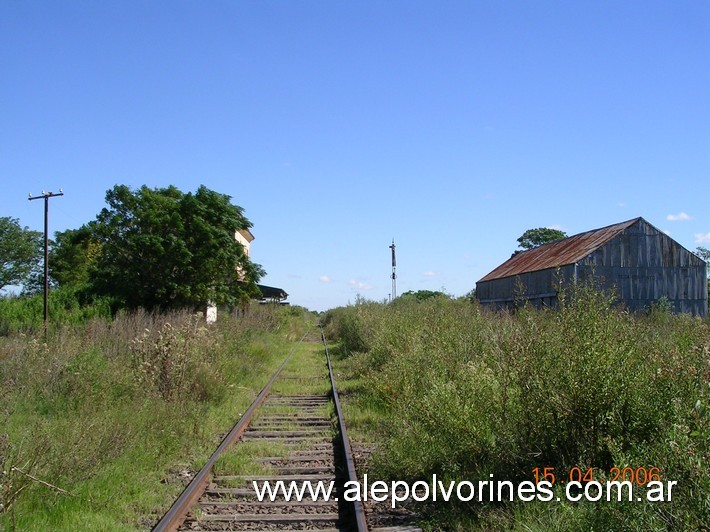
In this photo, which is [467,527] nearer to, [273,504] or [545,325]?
[273,504]

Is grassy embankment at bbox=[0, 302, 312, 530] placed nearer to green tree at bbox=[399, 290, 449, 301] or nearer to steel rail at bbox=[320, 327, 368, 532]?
steel rail at bbox=[320, 327, 368, 532]

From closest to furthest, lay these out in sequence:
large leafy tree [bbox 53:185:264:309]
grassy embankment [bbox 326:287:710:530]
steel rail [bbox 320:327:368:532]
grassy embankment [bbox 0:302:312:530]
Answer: grassy embankment [bbox 326:287:710:530] → steel rail [bbox 320:327:368:532] → grassy embankment [bbox 0:302:312:530] → large leafy tree [bbox 53:185:264:309]

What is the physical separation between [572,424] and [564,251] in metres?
30.8

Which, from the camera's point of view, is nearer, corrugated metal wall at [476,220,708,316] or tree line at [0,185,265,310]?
tree line at [0,185,265,310]

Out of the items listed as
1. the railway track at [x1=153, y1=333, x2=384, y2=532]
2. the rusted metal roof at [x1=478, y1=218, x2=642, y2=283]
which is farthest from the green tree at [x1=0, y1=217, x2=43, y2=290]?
the railway track at [x1=153, y1=333, x2=384, y2=532]

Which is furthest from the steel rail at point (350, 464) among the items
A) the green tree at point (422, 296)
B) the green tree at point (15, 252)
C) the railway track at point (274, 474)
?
the green tree at point (15, 252)

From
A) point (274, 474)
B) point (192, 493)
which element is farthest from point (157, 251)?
point (192, 493)

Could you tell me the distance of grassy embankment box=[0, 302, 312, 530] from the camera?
6023 millimetres

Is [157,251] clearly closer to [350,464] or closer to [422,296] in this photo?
[350,464]

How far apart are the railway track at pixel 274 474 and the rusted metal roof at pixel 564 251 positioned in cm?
2093

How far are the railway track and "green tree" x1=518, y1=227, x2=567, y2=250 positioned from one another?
72.9 metres

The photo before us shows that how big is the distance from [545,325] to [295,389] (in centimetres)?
952

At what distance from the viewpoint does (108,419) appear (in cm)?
848

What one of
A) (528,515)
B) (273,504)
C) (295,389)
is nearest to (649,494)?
(528,515)
